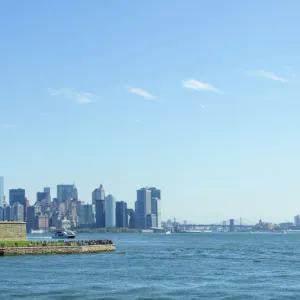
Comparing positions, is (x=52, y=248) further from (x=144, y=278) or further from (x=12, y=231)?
(x=144, y=278)

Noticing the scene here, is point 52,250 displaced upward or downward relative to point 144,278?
upward

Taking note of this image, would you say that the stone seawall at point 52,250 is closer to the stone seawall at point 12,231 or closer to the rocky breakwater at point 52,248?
the rocky breakwater at point 52,248

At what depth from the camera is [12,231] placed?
11694 cm

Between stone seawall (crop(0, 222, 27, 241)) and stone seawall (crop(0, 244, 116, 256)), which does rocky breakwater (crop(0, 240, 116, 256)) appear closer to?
stone seawall (crop(0, 244, 116, 256))

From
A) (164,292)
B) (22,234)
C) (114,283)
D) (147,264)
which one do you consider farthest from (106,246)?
(164,292)

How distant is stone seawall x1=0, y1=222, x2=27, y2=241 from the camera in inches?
4542

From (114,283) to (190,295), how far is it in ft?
37.5

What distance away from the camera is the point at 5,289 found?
61906mm

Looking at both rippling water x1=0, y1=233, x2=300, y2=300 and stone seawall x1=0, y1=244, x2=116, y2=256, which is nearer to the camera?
rippling water x1=0, y1=233, x2=300, y2=300

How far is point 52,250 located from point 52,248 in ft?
2.04

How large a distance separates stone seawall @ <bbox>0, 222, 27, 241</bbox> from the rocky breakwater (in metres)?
5.94

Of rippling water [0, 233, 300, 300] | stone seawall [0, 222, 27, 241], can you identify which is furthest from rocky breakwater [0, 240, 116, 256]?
stone seawall [0, 222, 27, 241]

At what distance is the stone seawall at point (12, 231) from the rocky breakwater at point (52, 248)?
594 centimetres

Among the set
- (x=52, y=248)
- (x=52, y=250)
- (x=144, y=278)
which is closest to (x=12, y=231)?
(x=52, y=248)
